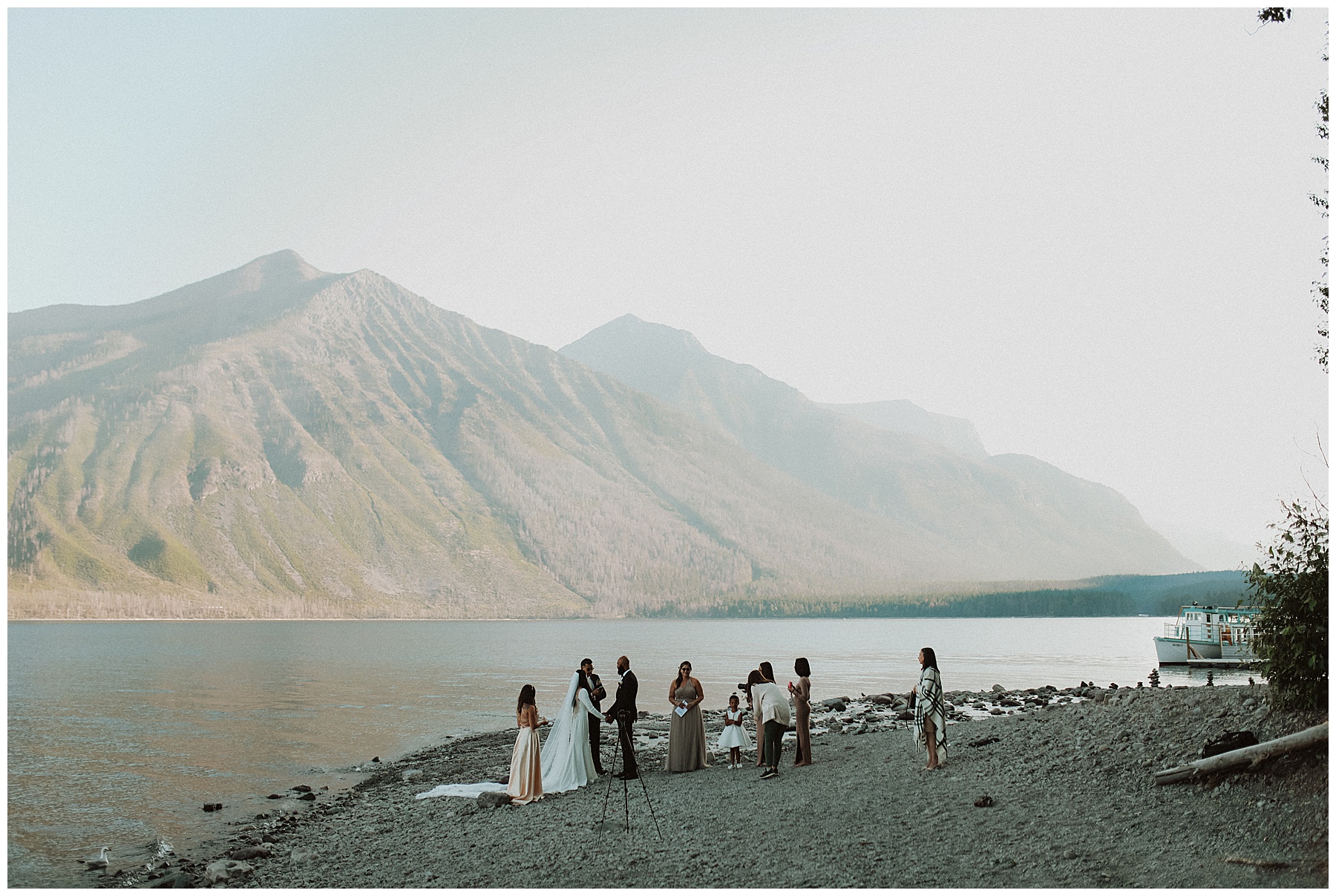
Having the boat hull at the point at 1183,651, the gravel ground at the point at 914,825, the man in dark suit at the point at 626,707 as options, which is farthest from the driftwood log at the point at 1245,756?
the boat hull at the point at 1183,651

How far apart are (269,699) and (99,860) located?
145ft

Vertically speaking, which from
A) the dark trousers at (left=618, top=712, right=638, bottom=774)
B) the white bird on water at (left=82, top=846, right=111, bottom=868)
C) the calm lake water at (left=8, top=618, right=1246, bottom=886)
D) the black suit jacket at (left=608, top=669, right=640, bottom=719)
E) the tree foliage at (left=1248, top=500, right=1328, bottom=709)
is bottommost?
the calm lake water at (left=8, top=618, right=1246, bottom=886)

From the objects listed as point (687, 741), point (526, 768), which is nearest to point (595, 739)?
point (526, 768)

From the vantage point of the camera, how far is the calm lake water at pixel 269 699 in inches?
992

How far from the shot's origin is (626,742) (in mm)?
19375

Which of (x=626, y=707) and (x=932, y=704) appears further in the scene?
(x=626, y=707)

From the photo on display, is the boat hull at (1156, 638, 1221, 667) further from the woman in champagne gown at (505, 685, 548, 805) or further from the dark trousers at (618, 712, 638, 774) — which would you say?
the woman in champagne gown at (505, 685, 548, 805)

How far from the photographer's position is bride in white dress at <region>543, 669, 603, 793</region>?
2050 cm

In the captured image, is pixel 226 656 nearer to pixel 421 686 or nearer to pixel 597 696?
pixel 421 686

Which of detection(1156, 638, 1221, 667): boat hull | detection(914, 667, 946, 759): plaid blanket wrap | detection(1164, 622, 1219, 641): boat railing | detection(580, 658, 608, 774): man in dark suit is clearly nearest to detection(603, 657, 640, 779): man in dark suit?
detection(580, 658, 608, 774): man in dark suit

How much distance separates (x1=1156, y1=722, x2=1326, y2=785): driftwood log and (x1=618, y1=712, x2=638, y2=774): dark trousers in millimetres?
9834

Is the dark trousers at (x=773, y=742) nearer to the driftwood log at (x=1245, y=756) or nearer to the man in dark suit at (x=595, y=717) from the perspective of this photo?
the man in dark suit at (x=595, y=717)

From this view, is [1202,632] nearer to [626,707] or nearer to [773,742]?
[773,742]

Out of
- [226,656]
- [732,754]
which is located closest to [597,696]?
[732,754]
